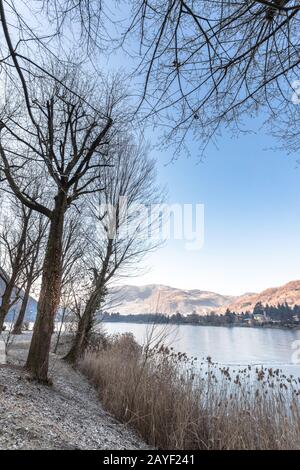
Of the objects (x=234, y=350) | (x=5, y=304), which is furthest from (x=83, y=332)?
(x=234, y=350)

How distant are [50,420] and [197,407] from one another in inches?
70.6

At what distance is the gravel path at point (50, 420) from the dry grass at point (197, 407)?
0.30 metres

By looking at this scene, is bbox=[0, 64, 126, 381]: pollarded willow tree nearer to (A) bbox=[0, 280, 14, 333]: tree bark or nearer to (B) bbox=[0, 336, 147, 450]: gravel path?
(B) bbox=[0, 336, 147, 450]: gravel path

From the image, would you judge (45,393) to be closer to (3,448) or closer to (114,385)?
(114,385)

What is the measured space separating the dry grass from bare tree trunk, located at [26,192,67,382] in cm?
121

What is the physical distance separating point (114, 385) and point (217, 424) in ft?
7.26

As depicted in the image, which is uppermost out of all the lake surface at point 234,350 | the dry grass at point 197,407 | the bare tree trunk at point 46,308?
the bare tree trunk at point 46,308

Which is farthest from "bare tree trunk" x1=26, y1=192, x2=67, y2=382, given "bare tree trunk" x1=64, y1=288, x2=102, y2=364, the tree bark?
"bare tree trunk" x1=64, y1=288, x2=102, y2=364

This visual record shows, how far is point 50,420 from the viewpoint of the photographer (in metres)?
2.83

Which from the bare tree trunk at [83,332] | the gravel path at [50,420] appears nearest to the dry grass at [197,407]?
the gravel path at [50,420]

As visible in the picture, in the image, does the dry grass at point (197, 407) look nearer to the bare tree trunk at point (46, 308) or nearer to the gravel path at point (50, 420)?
the gravel path at point (50, 420)

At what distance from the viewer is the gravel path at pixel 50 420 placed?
7.32 ft

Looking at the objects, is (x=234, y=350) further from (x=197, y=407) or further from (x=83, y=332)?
(x=197, y=407)

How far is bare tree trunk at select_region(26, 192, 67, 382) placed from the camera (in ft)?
15.2
